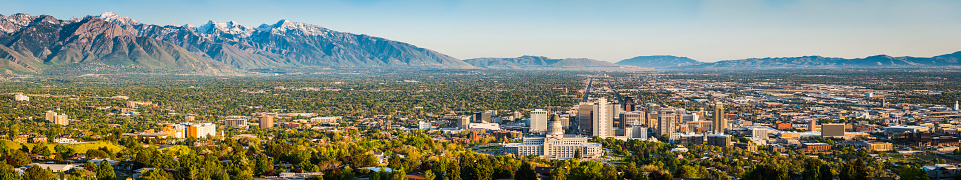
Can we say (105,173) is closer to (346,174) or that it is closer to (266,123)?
(346,174)

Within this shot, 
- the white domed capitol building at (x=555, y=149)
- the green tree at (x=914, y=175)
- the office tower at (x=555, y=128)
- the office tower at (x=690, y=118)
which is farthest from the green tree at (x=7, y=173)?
the office tower at (x=690, y=118)

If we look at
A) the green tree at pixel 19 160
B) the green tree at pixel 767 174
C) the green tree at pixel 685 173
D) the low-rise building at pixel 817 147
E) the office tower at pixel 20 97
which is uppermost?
the office tower at pixel 20 97

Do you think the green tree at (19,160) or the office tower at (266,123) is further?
the office tower at (266,123)

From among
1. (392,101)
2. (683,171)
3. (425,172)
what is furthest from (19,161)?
(392,101)

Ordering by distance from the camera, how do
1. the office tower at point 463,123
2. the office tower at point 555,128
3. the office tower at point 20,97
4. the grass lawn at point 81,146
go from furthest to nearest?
the office tower at point 20,97
the office tower at point 463,123
the office tower at point 555,128
the grass lawn at point 81,146

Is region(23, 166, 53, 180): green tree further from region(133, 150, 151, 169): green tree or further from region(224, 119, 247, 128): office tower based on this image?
region(224, 119, 247, 128): office tower

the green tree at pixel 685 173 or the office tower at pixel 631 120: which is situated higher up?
the office tower at pixel 631 120

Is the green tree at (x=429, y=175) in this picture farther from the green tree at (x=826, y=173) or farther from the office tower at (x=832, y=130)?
the office tower at (x=832, y=130)

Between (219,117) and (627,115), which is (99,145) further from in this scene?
(627,115)

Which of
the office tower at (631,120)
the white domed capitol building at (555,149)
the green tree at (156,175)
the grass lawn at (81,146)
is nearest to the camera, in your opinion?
the green tree at (156,175)

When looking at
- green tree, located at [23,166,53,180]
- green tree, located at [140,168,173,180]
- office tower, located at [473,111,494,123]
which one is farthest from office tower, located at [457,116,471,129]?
green tree, located at [23,166,53,180]

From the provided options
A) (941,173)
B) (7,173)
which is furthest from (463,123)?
(7,173)
